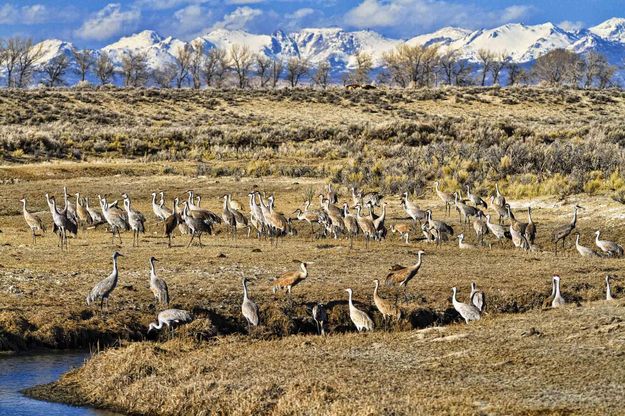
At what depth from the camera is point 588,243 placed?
29.8 metres

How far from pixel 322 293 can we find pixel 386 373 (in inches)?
300

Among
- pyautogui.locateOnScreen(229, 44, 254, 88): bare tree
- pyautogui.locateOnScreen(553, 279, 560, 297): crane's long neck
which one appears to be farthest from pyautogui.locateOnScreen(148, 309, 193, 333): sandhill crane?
pyautogui.locateOnScreen(229, 44, 254, 88): bare tree

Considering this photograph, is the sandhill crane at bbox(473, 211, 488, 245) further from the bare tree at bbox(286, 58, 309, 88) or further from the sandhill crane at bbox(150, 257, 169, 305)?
the bare tree at bbox(286, 58, 309, 88)

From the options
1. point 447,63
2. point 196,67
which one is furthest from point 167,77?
point 447,63

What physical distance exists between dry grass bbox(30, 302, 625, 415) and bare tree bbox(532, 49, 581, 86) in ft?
413

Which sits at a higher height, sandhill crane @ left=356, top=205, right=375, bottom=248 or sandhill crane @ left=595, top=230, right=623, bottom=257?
sandhill crane @ left=356, top=205, right=375, bottom=248

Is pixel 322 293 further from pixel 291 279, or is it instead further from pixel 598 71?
pixel 598 71

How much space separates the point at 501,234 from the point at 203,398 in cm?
1687

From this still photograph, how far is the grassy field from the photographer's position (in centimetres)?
1348

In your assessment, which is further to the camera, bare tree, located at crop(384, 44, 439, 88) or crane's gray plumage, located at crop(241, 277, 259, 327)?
bare tree, located at crop(384, 44, 439, 88)

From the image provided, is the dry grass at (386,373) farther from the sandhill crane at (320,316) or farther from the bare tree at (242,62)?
the bare tree at (242,62)

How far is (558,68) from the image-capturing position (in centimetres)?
14550

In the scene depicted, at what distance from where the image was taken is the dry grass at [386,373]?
1240 centimetres

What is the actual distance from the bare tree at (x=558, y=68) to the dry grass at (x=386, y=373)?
413 ft
